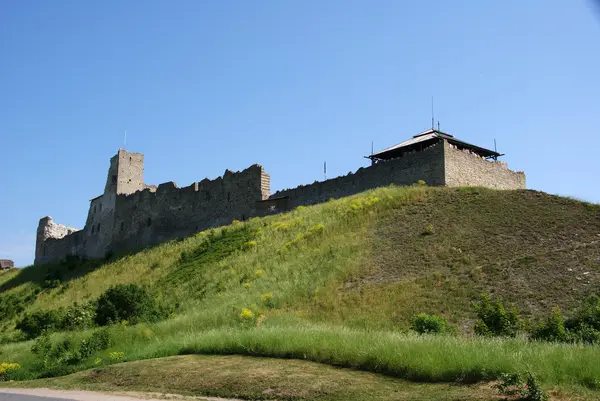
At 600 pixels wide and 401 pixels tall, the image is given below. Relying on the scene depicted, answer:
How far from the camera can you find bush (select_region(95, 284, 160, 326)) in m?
23.6

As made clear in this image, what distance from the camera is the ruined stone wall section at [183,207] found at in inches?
1421

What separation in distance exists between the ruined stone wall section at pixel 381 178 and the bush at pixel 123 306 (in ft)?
36.3

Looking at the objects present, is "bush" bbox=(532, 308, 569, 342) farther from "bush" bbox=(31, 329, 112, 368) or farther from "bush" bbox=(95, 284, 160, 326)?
"bush" bbox=(95, 284, 160, 326)

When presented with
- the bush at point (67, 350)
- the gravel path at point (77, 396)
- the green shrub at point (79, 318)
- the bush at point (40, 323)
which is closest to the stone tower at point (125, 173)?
the bush at point (40, 323)

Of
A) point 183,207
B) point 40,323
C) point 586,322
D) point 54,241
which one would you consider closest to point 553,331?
point 586,322

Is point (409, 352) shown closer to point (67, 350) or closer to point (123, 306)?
point (67, 350)

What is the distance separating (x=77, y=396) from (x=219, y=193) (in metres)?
26.7

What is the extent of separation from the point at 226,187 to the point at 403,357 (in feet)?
89.2

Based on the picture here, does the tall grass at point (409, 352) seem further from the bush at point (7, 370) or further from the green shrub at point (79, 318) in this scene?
the green shrub at point (79, 318)

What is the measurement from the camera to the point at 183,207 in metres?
40.0

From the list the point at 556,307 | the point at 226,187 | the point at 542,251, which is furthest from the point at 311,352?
the point at 226,187

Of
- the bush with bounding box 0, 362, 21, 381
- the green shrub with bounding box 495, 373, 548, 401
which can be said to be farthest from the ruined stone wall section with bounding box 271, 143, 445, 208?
the green shrub with bounding box 495, 373, 548, 401

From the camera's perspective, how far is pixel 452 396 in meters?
8.95

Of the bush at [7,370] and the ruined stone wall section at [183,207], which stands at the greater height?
the ruined stone wall section at [183,207]
